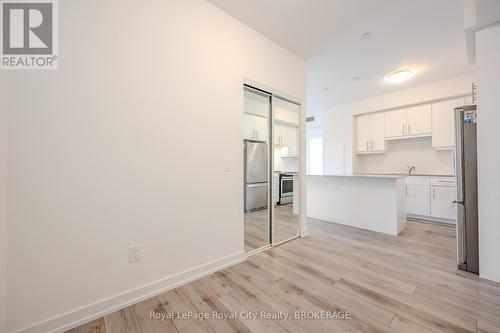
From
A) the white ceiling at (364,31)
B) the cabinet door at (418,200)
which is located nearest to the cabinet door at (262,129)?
the white ceiling at (364,31)

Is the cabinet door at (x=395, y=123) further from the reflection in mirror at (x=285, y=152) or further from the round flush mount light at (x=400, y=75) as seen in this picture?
the reflection in mirror at (x=285, y=152)

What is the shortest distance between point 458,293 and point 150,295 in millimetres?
2638

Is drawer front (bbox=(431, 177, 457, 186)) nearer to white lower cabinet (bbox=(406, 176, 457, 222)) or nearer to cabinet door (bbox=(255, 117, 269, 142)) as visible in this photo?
white lower cabinet (bbox=(406, 176, 457, 222))

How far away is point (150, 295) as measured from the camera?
1643 millimetres

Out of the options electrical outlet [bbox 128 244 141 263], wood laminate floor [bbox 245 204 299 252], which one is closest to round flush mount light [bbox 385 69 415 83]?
wood laminate floor [bbox 245 204 299 252]

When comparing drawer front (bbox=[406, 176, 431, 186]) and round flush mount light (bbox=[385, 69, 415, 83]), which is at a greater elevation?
round flush mount light (bbox=[385, 69, 415, 83])

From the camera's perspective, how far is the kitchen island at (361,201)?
312 cm

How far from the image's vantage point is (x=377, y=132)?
4988 millimetres

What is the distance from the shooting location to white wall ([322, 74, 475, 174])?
383 centimetres

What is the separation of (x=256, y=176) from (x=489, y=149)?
2.36 metres

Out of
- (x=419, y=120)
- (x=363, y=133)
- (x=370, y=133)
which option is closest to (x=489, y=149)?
(x=419, y=120)

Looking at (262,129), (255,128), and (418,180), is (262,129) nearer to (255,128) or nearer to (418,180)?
Result: (255,128)

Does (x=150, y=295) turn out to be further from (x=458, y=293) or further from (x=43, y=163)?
(x=458, y=293)

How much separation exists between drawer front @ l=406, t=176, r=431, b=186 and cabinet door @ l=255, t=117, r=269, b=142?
3.73m
